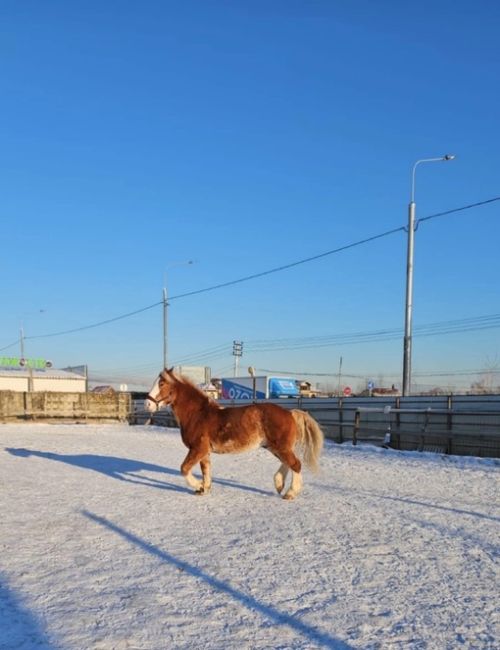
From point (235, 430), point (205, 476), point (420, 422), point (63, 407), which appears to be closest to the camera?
point (235, 430)

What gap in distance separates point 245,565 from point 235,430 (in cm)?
329

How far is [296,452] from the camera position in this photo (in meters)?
8.59

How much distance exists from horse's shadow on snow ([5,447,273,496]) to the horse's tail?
0.94 meters

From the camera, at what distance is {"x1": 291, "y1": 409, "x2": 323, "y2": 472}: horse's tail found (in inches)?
330

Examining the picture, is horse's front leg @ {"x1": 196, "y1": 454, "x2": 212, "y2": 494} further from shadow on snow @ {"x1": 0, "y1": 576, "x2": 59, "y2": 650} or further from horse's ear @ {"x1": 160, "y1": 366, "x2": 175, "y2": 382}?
shadow on snow @ {"x1": 0, "y1": 576, "x2": 59, "y2": 650}

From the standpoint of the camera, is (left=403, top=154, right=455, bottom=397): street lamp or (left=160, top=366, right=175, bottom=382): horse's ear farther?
(left=403, top=154, right=455, bottom=397): street lamp

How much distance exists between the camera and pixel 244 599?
13.8 feet

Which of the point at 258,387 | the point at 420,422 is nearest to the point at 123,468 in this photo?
the point at 420,422

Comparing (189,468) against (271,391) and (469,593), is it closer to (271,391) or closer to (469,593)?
(469,593)

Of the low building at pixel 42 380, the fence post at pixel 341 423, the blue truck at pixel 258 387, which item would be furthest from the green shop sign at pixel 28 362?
the fence post at pixel 341 423

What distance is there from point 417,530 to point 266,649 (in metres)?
3.65

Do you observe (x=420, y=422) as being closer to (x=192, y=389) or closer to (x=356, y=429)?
(x=356, y=429)

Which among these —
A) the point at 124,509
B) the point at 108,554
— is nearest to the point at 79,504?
the point at 124,509

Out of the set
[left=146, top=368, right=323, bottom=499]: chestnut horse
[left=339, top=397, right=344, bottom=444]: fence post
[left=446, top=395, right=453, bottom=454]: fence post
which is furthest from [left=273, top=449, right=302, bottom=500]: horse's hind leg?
[left=339, top=397, right=344, bottom=444]: fence post
